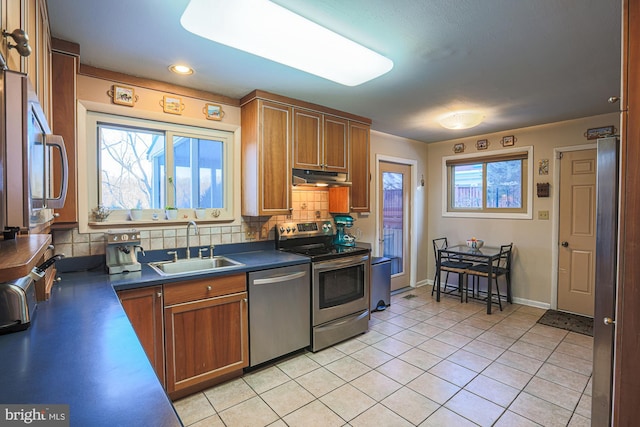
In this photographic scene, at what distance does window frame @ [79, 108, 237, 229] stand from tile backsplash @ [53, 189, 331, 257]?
0.32 feet

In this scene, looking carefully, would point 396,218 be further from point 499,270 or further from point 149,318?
point 149,318

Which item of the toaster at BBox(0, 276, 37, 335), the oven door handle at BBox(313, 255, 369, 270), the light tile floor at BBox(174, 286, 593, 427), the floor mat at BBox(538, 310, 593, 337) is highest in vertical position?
the toaster at BBox(0, 276, 37, 335)

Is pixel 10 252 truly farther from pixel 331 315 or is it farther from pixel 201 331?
pixel 331 315

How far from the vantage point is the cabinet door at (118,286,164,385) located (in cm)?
203

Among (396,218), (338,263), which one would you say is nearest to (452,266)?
(396,218)

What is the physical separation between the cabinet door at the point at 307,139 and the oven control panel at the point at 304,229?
64 centimetres

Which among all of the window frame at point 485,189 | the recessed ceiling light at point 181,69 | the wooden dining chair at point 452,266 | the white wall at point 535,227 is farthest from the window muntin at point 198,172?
the white wall at point 535,227

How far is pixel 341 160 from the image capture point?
11.5 feet

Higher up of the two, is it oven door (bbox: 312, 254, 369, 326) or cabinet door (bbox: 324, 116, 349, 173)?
cabinet door (bbox: 324, 116, 349, 173)

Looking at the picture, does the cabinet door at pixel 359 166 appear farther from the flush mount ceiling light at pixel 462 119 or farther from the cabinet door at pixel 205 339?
the cabinet door at pixel 205 339

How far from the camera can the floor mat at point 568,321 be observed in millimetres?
3424

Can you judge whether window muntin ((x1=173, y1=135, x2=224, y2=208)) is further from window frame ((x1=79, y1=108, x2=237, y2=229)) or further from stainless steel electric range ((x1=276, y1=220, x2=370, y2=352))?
stainless steel electric range ((x1=276, y1=220, x2=370, y2=352))

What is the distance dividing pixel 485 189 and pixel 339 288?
2.93 meters

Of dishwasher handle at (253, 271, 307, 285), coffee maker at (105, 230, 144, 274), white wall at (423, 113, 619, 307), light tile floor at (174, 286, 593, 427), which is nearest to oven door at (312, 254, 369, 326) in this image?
dishwasher handle at (253, 271, 307, 285)
